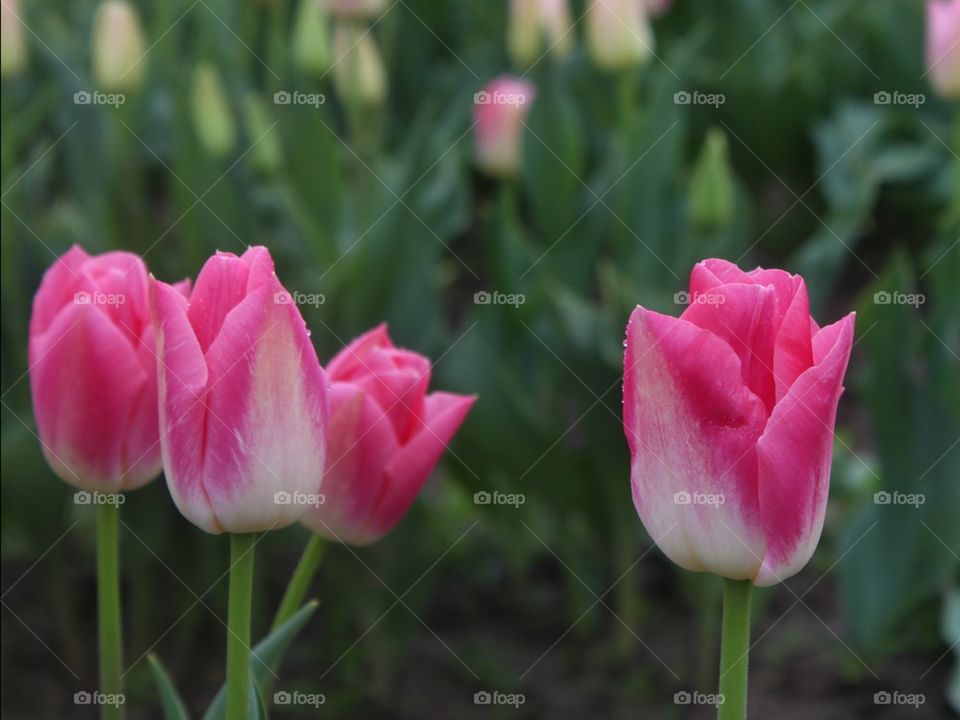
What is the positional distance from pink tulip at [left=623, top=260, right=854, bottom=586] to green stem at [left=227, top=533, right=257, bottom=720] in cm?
22

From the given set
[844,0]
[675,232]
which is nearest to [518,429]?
[675,232]

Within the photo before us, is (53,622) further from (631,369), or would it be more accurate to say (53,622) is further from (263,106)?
(631,369)

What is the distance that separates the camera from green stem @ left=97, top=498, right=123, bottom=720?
864mm

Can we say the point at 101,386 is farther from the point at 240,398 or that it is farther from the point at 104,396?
the point at 240,398

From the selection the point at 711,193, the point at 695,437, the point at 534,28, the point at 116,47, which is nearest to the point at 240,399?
the point at 695,437

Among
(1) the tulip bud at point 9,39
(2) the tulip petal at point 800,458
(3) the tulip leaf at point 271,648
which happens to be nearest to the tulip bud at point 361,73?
(1) the tulip bud at point 9,39

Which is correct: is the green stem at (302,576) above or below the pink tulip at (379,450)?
below

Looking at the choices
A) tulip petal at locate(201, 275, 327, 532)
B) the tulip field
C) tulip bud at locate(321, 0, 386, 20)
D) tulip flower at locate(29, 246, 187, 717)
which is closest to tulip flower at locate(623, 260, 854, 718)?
tulip petal at locate(201, 275, 327, 532)

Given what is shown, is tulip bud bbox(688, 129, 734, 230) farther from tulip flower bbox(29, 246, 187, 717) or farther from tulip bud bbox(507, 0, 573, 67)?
tulip flower bbox(29, 246, 187, 717)

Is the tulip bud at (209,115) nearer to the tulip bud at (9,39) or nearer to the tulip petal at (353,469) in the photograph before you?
the tulip bud at (9,39)

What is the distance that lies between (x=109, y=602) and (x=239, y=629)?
17cm

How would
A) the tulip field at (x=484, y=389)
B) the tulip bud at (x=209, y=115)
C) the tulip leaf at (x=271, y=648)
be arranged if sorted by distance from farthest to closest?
1. the tulip bud at (x=209, y=115)
2. the tulip field at (x=484, y=389)
3. the tulip leaf at (x=271, y=648)

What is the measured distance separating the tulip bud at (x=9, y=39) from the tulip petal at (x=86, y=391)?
1086 mm

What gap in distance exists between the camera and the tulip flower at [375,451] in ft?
2.71
